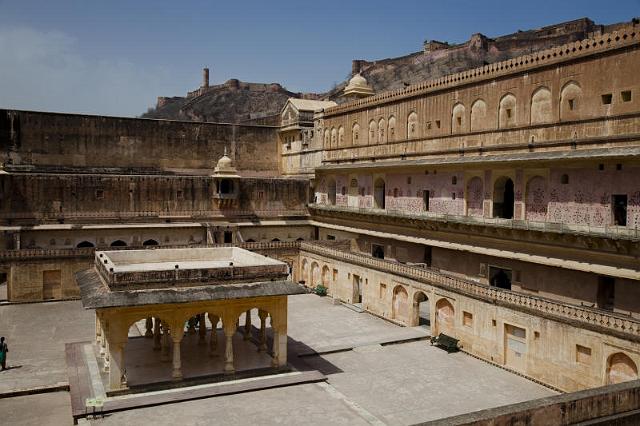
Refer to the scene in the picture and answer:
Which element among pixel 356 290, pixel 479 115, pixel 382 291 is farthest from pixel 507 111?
pixel 356 290

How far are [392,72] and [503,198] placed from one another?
1776 inches

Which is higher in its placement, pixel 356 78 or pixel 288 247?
pixel 356 78

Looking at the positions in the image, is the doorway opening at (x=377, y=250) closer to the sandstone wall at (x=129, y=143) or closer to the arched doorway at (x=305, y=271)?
the arched doorway at (x=305, y=271)

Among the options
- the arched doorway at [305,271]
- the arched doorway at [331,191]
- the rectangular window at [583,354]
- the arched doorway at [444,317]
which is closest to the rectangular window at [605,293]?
the rectangular window at [583,354]

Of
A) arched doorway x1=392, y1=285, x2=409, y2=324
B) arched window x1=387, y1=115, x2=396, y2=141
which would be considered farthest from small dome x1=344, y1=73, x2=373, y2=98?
arched doorway x1=392, y1=285, x2=409, y2=324

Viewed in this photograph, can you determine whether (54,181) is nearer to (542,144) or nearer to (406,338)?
(406,338)

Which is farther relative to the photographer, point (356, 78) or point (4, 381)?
point (356, 78)

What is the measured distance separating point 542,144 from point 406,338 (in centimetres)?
824

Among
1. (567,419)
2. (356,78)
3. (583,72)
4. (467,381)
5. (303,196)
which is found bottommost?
(467,381)

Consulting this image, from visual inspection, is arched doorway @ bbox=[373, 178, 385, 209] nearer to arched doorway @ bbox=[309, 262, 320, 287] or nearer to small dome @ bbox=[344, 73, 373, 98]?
arched doorway @ bbox=[309, 262, 320, 287]

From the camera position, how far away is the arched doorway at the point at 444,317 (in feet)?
67.4

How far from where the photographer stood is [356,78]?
34.2 metres

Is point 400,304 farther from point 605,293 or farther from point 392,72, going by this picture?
point 392,72

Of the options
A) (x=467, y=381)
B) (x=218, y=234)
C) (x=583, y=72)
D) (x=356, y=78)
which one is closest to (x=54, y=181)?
(x=218, y=234)
